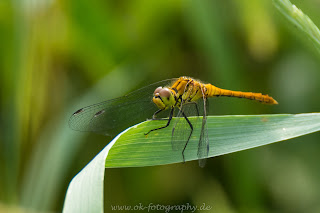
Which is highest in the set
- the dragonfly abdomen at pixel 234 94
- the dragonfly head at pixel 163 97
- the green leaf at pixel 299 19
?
the green leaf at pixel 299 19

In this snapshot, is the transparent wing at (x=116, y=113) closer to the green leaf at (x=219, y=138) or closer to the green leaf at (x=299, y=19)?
the green leaf at (x=219, y=138)

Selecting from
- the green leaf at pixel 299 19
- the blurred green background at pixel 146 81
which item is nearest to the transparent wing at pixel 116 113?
the blurred green background at pixel 146 81

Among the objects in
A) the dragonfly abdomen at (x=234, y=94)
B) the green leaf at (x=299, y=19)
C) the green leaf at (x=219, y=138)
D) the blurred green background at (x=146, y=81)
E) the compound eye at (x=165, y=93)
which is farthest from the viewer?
the blurred green background at (x=146, y=81)

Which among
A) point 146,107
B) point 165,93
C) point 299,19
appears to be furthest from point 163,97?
point 299,19

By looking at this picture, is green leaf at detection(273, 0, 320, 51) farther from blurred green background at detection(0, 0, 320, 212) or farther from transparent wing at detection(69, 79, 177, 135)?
blurred green background at detection(0, 0, 320, 212)

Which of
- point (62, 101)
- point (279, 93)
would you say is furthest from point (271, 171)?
point (62, 101)

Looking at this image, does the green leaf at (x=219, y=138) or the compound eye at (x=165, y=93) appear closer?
the green leaf at (x=219, y=138)

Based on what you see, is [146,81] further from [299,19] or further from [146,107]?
[299,19]

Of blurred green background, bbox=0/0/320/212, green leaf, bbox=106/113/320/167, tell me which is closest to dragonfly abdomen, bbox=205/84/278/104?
blurred green background, bbox=0/0/320/212
